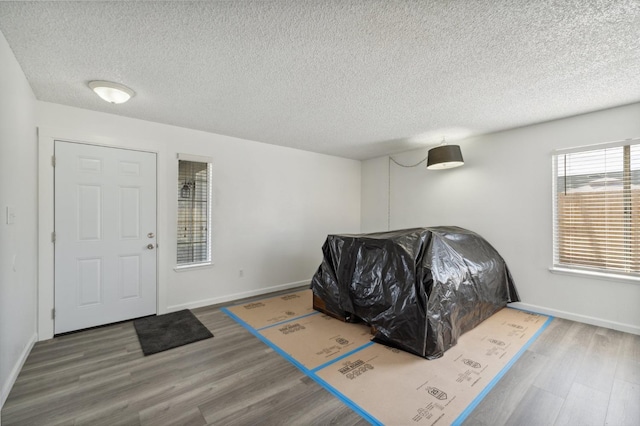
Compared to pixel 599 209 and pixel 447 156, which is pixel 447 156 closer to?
pixel 447 156

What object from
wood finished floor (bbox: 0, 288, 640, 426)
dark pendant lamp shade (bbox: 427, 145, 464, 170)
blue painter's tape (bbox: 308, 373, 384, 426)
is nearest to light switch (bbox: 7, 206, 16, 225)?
wood finished floor (bbox: 0, 288, 640, 426)

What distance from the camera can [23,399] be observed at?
1918 mm

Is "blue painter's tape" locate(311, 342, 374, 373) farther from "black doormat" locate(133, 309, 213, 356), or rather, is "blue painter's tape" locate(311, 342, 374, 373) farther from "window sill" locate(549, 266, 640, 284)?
"window sill" locate(549, 266, 640, 284)

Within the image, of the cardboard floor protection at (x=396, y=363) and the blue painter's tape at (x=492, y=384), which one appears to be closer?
the blue painter's tape at (x=492, y=384)

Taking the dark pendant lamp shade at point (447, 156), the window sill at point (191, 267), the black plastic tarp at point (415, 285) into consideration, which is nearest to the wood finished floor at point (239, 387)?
the black plastic tarp at point (415, 285)

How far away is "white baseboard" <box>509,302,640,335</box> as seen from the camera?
2.98 metres

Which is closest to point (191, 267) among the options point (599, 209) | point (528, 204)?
point (528, 204)

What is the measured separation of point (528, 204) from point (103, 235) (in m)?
5.31

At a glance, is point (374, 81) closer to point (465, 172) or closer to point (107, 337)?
point (465, 172)

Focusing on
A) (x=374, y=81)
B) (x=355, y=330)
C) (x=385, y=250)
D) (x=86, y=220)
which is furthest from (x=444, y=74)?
(x=86, y=220)

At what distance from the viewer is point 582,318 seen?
10.7 ft

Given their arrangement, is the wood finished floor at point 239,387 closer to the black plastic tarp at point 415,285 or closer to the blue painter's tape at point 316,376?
the blue painter's tape at point 316,376

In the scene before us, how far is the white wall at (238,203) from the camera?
3.06 m

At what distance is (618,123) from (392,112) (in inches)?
97.6
